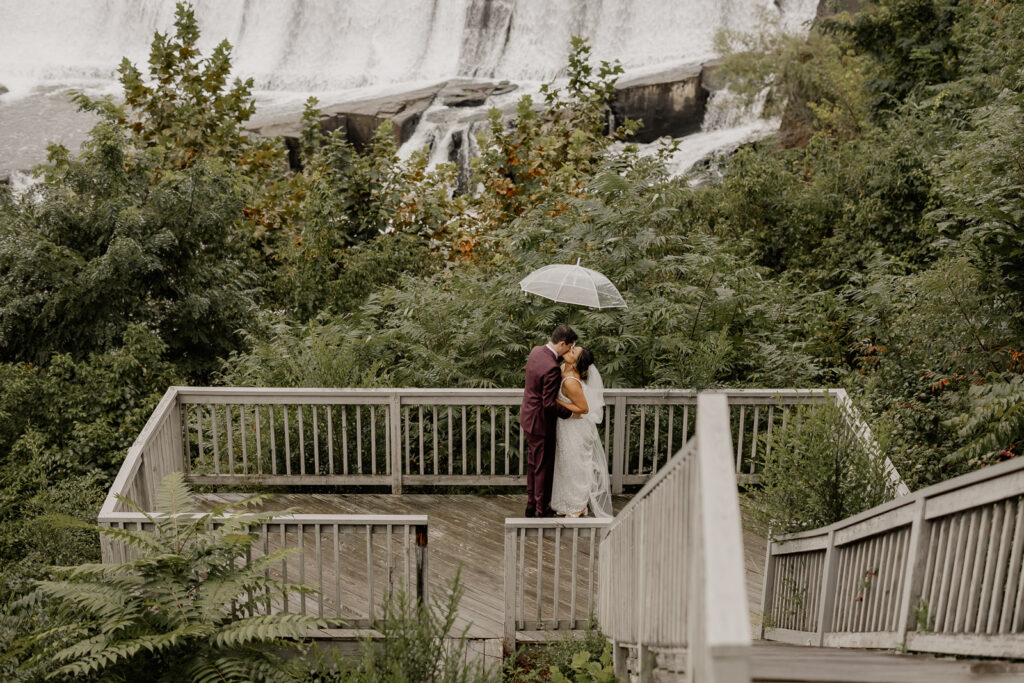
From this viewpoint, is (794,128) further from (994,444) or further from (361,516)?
(361,516)

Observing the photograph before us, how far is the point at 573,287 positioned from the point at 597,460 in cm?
150

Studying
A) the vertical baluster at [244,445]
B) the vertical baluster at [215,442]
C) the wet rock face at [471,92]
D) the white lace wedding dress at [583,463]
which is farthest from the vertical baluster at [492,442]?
the wet rock face at [471,92]

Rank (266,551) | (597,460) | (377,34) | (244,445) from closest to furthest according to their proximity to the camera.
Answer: (266,551)
(597,460)
(244,445)
(377,34)

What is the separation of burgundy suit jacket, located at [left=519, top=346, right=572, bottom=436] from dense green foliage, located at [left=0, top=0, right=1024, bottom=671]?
1560mm

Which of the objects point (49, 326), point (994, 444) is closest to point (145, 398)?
point (49, 326)

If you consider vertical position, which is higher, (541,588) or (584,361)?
(584,361)

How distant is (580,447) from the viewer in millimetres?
7309

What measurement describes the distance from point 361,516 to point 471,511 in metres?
2.22

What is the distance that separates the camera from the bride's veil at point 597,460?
282 inches

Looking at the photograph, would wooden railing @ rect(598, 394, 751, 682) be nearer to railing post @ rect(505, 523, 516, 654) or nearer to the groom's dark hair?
railing post @ rect(505, 523, 516, 654)

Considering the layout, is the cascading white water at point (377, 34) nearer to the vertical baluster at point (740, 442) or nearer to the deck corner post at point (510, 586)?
the vertical baluster at point (740, 442)

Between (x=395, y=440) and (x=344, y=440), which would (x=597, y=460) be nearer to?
(x=395, y=440)

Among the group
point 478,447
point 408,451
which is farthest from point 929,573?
point 408,451

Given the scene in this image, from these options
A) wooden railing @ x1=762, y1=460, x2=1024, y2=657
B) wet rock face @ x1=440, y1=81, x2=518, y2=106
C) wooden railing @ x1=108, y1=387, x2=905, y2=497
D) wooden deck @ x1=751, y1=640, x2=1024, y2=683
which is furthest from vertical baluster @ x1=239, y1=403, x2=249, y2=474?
wet rock face @ x1=440, y1=81, x2=518, y2=106
